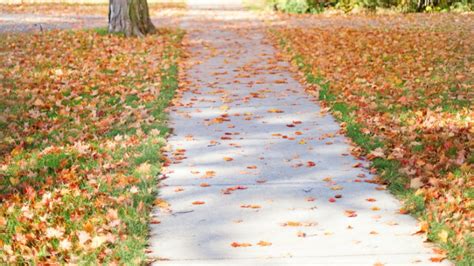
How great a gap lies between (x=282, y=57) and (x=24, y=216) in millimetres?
9095

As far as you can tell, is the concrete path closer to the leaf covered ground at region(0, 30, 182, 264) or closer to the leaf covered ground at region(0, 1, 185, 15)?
the leaf covered ground at region(0, 30, 182, 264)

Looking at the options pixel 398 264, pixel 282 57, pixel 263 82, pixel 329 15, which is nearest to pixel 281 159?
pixel 398 264

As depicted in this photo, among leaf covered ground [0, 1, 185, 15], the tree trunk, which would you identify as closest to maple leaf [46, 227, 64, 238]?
the tree trunk

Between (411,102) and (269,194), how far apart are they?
3.91 metres

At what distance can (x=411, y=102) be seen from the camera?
9070 millimetres

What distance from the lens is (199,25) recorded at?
68.3 ft

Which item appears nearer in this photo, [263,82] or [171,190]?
[171,190]

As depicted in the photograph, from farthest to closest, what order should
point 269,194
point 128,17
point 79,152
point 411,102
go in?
point 128,17, point 411,102, point 79,152, point 269,194

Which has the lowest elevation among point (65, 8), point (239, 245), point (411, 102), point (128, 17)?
point (239, 245)

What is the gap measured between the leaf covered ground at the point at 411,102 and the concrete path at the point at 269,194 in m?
0.24

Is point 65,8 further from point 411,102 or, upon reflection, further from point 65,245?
point 65,245

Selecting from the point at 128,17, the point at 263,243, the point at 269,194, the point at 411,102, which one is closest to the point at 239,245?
the point at 263,243

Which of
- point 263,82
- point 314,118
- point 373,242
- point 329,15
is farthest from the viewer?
point 329,15

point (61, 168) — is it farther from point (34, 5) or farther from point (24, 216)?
point (34, 5)
